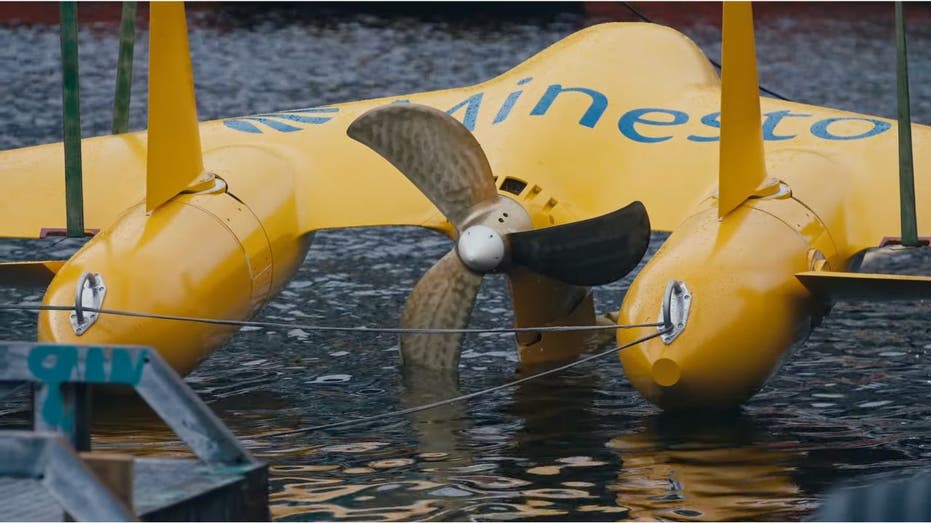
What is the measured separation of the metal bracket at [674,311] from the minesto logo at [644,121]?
3.30 m

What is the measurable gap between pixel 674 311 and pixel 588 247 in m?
1.44

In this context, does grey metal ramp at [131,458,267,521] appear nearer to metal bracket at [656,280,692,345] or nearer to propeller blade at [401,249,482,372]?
metal bracket at [656,280,692,345]

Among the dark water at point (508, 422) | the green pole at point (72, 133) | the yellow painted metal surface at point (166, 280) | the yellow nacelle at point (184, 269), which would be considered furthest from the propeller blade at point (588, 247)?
the green pole at point (72, 133)

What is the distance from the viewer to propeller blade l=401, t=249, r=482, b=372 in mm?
14703

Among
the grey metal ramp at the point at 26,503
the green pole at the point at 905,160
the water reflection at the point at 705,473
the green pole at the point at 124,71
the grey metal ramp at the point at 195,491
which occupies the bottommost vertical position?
the water reflection at the point at 705,473

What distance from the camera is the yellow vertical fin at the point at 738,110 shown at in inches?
530

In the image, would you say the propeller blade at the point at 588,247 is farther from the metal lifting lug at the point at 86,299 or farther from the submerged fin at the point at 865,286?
the metal lifting lug at the point at 86,299

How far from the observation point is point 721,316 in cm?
1278

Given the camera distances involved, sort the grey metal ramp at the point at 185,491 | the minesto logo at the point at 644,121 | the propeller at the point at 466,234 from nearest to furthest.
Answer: the grey metal ramp at the point at 185,491 < the propeller at the point at 466,234 < the minesto logo at the point at 644,121

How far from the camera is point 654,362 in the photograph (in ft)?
41.9

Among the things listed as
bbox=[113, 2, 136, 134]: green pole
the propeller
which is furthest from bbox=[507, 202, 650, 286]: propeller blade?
bbox=[113, 2, 136, 134]: green pole

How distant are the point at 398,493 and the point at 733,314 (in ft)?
9.43

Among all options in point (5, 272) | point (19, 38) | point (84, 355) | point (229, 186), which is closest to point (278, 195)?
point (229, 186)

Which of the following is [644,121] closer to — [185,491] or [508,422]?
[508,422]
